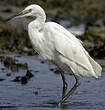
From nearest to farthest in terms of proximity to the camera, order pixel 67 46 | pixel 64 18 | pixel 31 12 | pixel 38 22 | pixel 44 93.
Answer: pixel 31 12
pixel 38 22
pixel 67 46
pixel 44 93
pixel 64 18

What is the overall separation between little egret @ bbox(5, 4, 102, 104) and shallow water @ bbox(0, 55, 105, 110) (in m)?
0.34

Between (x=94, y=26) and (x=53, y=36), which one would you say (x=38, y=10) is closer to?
(x=53, y=36)

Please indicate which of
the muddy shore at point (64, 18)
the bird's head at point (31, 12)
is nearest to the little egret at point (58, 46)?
the bird's head at point (31, 12)

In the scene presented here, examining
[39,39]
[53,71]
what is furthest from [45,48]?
[53,71]

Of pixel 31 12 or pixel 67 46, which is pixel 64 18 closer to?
pixel 67 46

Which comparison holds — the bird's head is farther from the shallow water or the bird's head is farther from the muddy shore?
the muddy shore

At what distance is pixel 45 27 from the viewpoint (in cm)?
906

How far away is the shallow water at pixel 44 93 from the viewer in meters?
8.75

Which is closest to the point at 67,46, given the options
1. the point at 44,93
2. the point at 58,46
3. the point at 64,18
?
the point at 58,46

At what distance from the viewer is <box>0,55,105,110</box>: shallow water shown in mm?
8750

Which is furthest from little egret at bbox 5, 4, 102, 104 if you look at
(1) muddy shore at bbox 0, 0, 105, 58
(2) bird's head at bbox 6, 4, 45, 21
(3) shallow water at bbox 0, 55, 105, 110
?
(1) muddy shore at bbox 0, 0, 105, 58

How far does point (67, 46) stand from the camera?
9133mm

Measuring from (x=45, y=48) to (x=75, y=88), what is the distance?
0.98m

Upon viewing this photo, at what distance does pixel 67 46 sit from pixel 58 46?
0.61 ft
